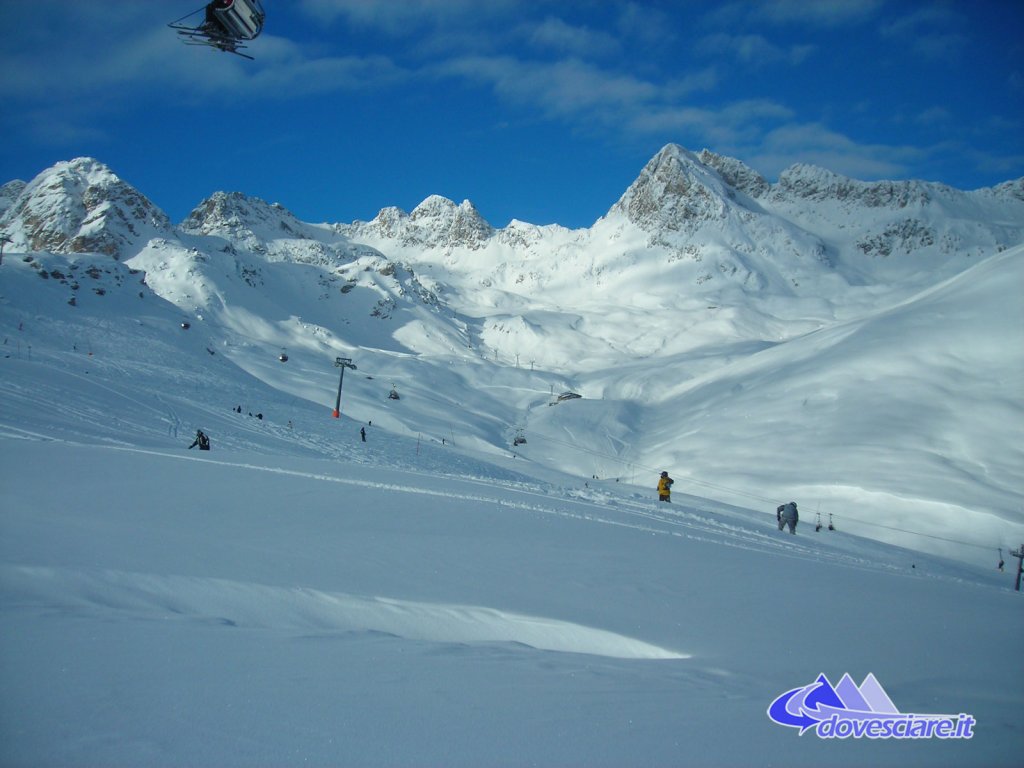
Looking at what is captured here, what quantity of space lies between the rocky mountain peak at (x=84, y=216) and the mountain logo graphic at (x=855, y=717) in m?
189

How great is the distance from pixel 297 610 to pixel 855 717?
4614mm

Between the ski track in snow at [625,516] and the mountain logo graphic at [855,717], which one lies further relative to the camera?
the ski track in snow at [625,516]

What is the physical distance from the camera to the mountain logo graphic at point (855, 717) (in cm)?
444

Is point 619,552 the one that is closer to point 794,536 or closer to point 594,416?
point 794,536

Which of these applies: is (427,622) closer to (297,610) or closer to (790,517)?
(297,610)

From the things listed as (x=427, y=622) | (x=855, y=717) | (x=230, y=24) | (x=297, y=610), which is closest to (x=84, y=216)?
(x=230, y=24)

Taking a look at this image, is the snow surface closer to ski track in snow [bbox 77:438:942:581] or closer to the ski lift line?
ski track in snow [bbox 77:438:942:581]

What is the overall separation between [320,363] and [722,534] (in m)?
79.2

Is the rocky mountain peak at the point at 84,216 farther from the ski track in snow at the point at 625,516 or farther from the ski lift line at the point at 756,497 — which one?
the ski track in snow at the point at 625,516

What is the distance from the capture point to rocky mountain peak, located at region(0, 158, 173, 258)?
170 metres

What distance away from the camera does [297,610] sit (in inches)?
253

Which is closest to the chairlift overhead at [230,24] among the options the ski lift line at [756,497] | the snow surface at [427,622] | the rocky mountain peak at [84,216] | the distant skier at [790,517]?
the snow surface at [427,622]

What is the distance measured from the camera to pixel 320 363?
88.4m

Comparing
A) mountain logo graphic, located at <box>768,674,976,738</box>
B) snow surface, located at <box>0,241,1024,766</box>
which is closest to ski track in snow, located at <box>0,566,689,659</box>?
snow surface, located at <box>0,241,1024,766</box>
